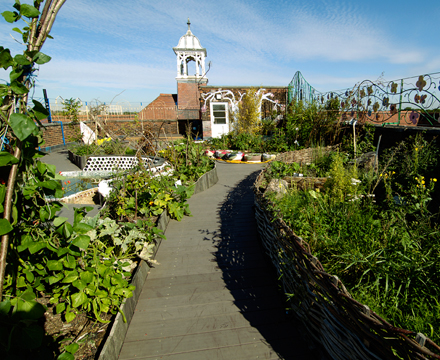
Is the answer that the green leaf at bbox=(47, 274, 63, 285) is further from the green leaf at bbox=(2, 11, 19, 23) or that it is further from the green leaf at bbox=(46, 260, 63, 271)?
the green leaf at bbox=(2, 11, 19, 23)

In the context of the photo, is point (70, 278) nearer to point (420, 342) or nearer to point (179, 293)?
point (179, 293)

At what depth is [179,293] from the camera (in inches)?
110

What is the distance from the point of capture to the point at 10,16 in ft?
4.16

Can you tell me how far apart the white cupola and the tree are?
68.7 feet

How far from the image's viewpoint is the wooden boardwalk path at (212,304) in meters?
2.11

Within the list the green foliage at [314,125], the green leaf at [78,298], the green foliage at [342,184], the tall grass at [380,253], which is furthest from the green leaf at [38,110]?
the green foliage at [314,125]

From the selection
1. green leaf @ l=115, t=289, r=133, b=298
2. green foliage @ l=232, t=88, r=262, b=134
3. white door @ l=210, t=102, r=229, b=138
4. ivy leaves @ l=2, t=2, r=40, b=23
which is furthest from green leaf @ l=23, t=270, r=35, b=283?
white door @ l=210, t=102, r=229, b=138

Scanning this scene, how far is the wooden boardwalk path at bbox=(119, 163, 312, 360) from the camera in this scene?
6.91 feet

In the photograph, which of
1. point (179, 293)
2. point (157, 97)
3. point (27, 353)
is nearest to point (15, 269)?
point (27, 353)

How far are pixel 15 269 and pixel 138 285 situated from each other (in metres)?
1.30

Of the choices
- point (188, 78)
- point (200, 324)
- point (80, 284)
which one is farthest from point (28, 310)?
point (188, 78)

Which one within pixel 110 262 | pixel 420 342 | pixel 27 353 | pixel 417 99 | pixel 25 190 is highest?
pixel 417 99

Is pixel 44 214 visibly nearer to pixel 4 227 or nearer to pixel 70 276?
pixel 4 227

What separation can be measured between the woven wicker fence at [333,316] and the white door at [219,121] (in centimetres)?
1276
